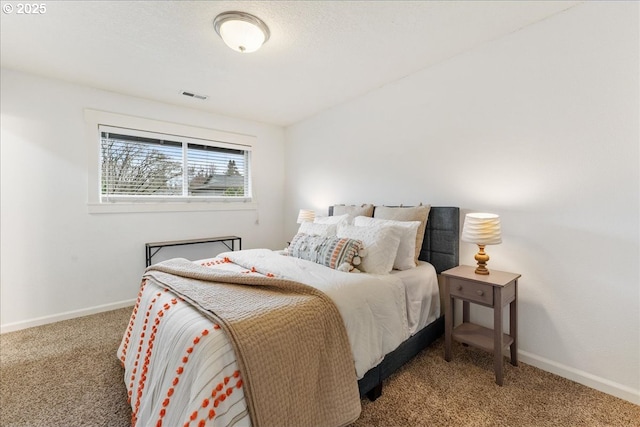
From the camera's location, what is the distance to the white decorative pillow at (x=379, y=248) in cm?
207

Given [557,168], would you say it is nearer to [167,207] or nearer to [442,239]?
[442,239]

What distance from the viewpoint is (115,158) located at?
318 centimetres

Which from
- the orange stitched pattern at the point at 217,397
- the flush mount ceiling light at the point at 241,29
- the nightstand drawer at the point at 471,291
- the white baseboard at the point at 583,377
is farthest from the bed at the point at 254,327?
the flush mount ceiling light at the point at 241,29

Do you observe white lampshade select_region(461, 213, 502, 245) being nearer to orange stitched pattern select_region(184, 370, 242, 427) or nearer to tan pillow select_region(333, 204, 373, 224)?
tan pillow select_region(333, 204, 373, 224)

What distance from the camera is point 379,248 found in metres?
2.11

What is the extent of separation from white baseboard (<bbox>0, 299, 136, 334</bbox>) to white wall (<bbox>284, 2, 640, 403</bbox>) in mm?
3544

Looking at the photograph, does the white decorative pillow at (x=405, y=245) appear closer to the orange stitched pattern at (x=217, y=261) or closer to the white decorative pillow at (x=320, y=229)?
the white decorative pillow at (x=320, y=229)

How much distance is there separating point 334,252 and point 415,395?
1037mm

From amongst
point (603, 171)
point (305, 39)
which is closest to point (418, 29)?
point (305, 39)

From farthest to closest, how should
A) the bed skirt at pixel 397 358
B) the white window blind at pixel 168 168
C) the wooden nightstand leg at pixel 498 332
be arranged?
the white window blind at pixel 168 168 → the wooden nightstand leg at pixel 498 332 → the bed skirt at pixel 397 358

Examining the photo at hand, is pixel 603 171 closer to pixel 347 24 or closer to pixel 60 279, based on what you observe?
pixel 347 24

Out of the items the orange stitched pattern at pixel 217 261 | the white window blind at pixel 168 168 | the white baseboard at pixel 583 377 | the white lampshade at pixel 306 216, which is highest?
the white window blind at pixel 168 168

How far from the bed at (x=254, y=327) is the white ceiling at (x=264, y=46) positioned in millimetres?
1403

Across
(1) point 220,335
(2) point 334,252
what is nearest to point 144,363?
(1) point 220,335
